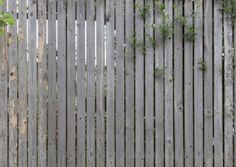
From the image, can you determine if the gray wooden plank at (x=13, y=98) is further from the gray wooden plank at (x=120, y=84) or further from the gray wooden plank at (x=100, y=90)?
the gray wooden plank at (x=120, y=84)

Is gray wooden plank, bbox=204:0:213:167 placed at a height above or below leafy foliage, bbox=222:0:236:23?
below

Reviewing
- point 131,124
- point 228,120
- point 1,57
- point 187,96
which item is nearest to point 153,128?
point 131,124

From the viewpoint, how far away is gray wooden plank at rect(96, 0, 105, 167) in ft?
13.8

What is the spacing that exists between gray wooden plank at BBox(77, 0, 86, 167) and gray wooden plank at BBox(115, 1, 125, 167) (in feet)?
1.23

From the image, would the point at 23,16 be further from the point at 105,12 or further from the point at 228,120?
the point at 228,120

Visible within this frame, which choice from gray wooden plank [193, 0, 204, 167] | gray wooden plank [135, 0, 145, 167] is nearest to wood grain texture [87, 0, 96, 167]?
gray wooden plank [135, 0, 145, 167]

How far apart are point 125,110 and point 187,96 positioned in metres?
0.70

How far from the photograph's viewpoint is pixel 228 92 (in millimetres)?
4191

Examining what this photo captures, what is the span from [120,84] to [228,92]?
1189 millimetres

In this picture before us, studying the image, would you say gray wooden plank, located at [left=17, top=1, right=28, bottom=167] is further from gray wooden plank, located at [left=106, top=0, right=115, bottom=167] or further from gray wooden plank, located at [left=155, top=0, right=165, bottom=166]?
gray wooden plank, located at [left=155, top=0, right=165, bottom=166]

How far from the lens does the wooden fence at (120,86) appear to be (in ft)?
13.8

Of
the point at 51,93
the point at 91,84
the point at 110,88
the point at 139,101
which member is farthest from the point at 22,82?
the point at 139,101

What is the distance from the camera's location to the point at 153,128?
13.8 ft

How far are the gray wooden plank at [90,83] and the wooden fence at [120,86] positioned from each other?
0.04ft
